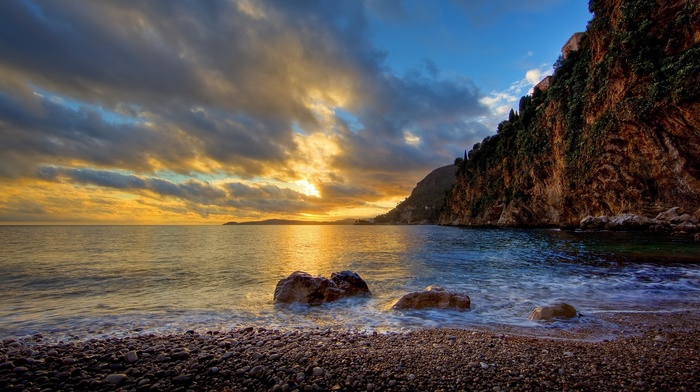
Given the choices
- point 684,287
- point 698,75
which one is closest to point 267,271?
point 684,287

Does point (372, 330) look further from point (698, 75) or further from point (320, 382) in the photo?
point (698, 75)

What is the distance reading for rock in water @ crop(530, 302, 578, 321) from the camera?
8008mm

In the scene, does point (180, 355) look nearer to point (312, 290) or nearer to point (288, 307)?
point (288, 307)

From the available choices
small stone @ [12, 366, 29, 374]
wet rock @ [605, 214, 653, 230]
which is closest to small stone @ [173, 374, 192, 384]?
small stone @ [12, 366, 29, 374]

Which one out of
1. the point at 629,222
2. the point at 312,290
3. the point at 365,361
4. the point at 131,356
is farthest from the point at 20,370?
the point at 629,222

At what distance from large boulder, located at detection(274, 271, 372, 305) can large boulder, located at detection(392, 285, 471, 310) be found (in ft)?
7.33

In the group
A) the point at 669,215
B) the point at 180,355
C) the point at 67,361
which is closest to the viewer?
the point at 67,361

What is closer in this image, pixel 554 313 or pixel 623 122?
pixel 554 313

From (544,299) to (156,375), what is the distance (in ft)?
36.9

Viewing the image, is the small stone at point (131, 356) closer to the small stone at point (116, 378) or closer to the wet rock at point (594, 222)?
the small stone at point (116, 378)

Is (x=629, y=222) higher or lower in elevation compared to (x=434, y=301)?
higher

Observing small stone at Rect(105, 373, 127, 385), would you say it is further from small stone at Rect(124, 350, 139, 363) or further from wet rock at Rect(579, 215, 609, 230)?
wet rock at Rect(579, 215, 609, 230)

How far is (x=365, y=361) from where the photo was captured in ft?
16.7

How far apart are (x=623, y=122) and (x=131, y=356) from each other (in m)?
56.6
